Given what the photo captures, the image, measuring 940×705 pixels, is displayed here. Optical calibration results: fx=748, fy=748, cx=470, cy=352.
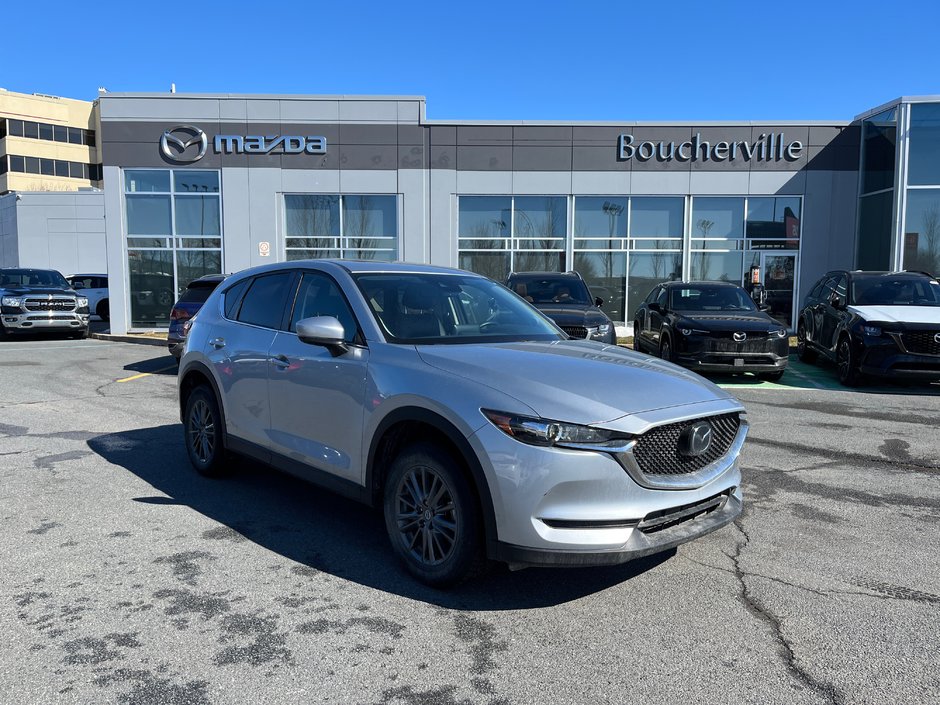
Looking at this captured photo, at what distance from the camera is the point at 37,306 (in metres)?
19.6

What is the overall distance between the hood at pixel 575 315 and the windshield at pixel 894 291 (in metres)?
4.41

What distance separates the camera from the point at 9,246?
40.5 m

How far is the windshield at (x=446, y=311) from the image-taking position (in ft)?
14.7

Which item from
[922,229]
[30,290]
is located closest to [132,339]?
[30,290]

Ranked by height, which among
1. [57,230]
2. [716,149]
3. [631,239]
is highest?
[716,149]

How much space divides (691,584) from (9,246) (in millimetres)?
45409

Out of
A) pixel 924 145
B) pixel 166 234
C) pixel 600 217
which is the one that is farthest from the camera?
pixel 166 234

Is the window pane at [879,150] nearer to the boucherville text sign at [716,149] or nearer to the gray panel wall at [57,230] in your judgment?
the boucherville text sign at [716,149]

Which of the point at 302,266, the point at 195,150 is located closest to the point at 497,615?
the point at 302,266

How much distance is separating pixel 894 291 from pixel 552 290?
5.57m

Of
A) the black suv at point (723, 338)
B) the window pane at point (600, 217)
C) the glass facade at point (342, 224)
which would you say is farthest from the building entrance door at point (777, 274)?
the glass facade at point (342, 224)

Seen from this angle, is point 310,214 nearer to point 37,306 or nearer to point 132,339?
point 132,339

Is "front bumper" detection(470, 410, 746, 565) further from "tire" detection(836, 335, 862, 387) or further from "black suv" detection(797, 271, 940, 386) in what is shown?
"tire" detection(836, 335, 862, 387)

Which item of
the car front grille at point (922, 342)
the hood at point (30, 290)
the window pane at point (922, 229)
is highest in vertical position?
the window pane at point (922, 229)
